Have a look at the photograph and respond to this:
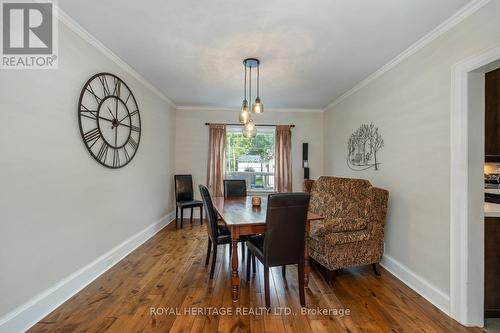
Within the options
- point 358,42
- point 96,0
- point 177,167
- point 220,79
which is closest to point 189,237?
point 177,167

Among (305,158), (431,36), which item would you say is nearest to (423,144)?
(431,36)

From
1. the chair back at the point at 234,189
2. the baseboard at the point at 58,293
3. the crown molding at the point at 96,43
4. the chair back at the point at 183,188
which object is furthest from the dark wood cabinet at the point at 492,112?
the chair back at the point at 183,188

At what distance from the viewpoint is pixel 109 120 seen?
281cm

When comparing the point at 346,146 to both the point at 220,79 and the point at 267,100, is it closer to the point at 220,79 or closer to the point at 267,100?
the point at 267,100

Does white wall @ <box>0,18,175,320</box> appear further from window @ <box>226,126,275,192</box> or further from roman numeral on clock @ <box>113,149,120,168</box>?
window @ <box>226,126,275,192</box>

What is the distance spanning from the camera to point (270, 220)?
2.00 m

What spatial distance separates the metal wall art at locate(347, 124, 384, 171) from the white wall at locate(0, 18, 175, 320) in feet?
11.2

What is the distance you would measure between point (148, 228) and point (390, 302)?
11.3ft

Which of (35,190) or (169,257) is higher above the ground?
(35,190)

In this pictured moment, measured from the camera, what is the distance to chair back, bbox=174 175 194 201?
4910 mm

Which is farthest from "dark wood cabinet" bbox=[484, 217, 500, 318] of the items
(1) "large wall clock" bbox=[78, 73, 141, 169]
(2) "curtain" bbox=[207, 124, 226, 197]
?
(2) "curtain" bbox=[207, 124, 226, 197]

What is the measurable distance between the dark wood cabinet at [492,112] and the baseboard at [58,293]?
14.3 feet

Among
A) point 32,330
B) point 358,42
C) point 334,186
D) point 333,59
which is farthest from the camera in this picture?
point 334,186

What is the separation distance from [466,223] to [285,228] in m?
1.45
